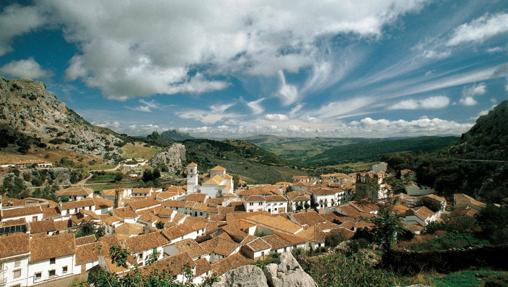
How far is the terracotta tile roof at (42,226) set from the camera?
33.8m

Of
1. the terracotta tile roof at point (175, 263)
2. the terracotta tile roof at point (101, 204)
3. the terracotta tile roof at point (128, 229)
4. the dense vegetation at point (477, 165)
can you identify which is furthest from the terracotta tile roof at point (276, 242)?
the dense vegetation at point (477, 165)

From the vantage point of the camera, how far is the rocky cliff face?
368 inches

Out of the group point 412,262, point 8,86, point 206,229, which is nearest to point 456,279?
point 412,262

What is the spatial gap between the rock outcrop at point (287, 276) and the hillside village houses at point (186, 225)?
13.9ft

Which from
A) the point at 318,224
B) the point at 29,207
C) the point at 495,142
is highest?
the point at 495,142

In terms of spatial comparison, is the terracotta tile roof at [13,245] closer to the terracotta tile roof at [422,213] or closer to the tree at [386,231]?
the tree at [386,231]

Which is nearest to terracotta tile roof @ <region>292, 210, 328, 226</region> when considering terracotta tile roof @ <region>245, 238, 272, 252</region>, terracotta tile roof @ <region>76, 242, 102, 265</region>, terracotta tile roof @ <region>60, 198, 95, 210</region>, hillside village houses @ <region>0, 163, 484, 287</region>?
hillside village houses @ <region>0, 163, 484, 287</region>

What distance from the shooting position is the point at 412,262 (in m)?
23.3

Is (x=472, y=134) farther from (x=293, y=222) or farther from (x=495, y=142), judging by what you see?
(x=293, y=222)

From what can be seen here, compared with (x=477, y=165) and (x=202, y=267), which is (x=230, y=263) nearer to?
(x=202, y=267)

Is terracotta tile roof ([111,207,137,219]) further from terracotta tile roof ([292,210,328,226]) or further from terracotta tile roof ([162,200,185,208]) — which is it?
terracotta tile roof ([292,210,328,226])

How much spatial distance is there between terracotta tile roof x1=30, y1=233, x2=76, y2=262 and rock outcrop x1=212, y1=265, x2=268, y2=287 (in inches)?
899

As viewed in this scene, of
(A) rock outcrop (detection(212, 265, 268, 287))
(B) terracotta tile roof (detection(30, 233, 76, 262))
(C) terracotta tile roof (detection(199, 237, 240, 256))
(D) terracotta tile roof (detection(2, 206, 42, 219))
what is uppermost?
(A) rock outcrop (detection(212, 265, 268, 287))

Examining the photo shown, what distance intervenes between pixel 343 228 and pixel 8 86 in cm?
14357
